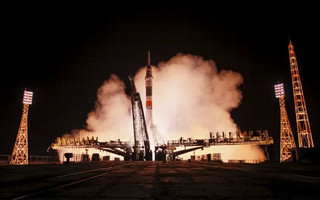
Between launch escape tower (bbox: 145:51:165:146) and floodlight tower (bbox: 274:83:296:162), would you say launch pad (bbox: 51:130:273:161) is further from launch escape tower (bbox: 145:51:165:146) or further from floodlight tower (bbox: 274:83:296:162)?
floodlight tower (bbox: 274:83:296:162)

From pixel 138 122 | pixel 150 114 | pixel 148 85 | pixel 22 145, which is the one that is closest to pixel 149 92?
pixel 148 85

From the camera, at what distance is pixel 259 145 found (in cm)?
14550

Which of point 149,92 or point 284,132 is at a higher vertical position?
point 149,92

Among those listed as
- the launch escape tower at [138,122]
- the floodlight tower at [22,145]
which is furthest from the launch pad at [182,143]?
the floodlight tower at [22,145]

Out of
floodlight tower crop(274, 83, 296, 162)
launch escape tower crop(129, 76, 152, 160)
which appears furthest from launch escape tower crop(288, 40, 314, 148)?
launch escape tower crop(129, 76, 152, 160)

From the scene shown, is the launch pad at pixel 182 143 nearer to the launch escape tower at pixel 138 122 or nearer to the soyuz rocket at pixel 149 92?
the launch escape tower at pixel 138 122

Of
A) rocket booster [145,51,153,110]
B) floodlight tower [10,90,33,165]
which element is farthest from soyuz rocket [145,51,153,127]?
floodlight tower [10,90,33,165]

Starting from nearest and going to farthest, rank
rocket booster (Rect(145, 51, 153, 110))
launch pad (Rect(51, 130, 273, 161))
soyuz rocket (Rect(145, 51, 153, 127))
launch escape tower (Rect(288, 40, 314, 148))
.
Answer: launch escape tower (Rect(288, 40, 314, 148)), launch pad (Rect(51, 130, 273, 161)), rocket booster (Rect(145, 51, 153, 110)), soyuz rocket (Rect(145, 51, 153, 127))

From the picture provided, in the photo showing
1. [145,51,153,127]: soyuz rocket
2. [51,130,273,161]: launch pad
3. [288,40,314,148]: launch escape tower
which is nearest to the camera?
[288,40,314,148]: launch escape tower

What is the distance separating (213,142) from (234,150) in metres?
35.3

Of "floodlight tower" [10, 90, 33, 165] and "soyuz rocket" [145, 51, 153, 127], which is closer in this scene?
"floodlight tower" [10, 90, 33, 165]

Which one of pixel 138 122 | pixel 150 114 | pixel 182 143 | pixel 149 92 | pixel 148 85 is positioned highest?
pixel 148 85

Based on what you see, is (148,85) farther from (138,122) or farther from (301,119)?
(301,119)

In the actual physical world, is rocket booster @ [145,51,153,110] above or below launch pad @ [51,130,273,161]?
above
